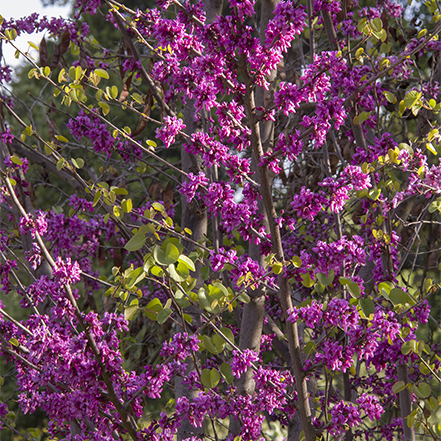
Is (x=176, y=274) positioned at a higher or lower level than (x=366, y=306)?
lower

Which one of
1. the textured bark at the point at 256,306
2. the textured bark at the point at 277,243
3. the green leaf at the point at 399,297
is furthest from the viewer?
the textured bark at the point at 256,306

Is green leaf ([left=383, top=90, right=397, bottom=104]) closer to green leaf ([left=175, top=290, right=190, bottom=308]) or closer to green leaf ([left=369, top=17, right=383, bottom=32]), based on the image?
green leaf ([left=369, top=17, right=383, bottom=32])

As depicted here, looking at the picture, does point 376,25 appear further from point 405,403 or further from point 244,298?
point 405,403

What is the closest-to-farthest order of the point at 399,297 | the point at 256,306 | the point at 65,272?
1. the point at 399,297
2. the point at 65,272
3. the point at 256,306

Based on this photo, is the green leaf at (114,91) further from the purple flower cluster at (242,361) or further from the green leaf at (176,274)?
the purple flower cluster at (242,361)

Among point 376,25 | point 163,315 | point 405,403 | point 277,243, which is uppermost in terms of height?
point 376,25

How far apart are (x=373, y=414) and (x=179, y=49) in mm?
1702

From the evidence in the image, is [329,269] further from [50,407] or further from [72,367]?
[50,407]

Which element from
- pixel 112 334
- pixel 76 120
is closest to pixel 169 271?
pixel 112 334

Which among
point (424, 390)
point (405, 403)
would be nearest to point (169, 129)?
point (424, 390)

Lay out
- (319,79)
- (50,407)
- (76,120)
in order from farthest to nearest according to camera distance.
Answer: (76,120) → (50,407) → (319,79)

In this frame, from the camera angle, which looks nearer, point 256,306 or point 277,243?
point 277,243

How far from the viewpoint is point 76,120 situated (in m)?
2.94

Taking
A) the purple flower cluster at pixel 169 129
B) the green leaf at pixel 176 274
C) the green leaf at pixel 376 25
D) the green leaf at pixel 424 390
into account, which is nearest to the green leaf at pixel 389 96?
the green leaf at pixel 376 25
